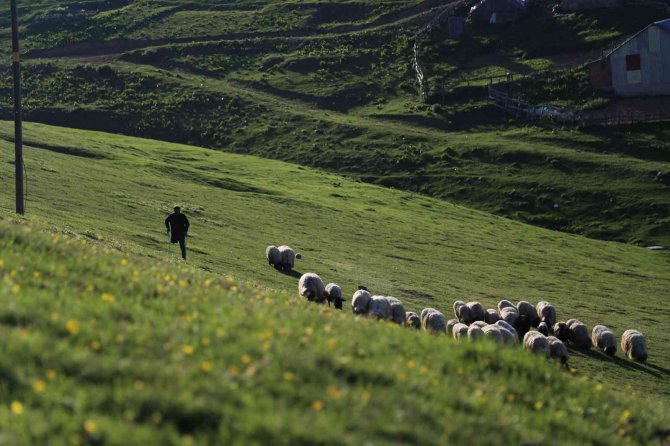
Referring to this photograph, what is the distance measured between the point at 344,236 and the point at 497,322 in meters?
22.9

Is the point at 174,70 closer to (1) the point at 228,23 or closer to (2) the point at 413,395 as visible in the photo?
(1) the point at 228,23

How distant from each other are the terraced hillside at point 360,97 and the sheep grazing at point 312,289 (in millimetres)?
43460

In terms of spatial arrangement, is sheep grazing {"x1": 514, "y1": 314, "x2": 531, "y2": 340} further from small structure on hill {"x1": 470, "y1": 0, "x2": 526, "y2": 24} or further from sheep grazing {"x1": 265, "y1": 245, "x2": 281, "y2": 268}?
small structure on hill {"x1": 470, "y1": 0, "x2": 526, "y2": 24}

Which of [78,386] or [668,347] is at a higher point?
[78,386]

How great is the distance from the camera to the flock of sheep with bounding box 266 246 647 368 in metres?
31.0

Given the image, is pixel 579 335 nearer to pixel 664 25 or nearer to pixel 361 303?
pixel 361 303

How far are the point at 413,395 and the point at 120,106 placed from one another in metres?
97.9

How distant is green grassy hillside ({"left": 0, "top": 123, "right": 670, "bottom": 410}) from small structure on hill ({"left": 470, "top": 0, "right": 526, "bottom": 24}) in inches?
2076

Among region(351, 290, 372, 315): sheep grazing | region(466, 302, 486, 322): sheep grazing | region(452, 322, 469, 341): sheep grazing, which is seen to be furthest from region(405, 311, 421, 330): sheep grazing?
region(466, 302, 486, 322): sheep grazing

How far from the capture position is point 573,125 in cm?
9394

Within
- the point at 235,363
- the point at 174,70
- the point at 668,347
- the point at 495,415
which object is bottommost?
the point at 668,347

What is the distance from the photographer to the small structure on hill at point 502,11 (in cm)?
12312

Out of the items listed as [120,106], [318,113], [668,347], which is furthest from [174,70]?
[668,347]

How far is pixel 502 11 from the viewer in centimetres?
12356
